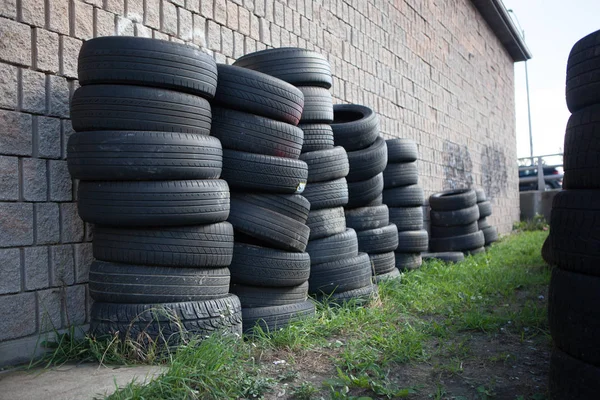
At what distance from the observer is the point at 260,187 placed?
3.88m

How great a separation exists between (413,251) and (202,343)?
13.5 feet

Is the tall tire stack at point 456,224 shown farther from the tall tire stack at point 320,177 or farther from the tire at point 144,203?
the tire at point 144,203

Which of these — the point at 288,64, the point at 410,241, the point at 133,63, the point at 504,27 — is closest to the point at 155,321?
the point at 133,63

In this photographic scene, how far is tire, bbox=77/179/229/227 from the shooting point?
320cm

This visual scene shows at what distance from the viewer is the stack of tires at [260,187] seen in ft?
12.6

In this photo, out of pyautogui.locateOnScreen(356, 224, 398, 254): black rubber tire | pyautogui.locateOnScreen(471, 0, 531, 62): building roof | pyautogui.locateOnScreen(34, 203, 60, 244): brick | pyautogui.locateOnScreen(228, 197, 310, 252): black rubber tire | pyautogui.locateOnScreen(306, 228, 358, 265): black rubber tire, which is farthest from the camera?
pyautogui.locateOnScreen(471, 0, 531, 62): building roof

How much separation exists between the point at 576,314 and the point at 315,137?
9.18 ft

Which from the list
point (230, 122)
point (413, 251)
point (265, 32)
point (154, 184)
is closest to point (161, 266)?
point (154, 184)

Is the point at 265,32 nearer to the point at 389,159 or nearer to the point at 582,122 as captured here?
the point at 389,159

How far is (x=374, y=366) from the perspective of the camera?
326 cm

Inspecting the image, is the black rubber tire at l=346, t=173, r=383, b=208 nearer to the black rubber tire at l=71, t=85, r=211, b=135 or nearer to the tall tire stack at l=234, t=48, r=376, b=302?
the tall tire stack at l=234, t=48, r=376, b=302

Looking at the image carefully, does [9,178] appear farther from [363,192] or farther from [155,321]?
[363,192]

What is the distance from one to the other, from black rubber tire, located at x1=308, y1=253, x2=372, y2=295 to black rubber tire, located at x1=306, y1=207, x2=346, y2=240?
258 millimetres

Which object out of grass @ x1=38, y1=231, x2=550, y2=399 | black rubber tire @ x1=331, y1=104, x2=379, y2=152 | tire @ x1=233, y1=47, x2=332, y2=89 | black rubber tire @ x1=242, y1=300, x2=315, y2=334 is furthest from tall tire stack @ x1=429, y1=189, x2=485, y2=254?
black rubber tire @ x1=242, y1=300, x2=315, y2=334
